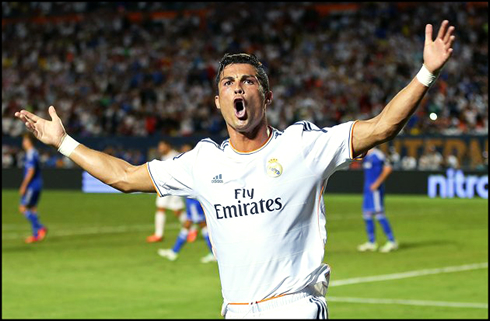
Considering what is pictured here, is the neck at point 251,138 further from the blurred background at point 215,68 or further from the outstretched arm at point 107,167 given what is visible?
the blurred background at point 215,68

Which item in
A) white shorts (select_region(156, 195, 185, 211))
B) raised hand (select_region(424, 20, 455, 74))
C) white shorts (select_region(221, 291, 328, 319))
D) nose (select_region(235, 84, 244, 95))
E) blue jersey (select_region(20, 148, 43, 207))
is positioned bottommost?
white shorts (select_region(156, 195, 185, 211))

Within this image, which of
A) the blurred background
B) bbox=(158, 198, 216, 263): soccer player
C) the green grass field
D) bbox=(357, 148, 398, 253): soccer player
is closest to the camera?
the green grass field

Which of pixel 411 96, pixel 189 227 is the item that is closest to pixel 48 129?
pixel 411 96

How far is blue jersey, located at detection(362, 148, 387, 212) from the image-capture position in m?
19.2

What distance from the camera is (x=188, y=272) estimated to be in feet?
55.2

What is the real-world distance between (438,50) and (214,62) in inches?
1473

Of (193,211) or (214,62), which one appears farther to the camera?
(214,62)

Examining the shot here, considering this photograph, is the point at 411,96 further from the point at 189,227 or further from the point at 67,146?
the point at 189,227

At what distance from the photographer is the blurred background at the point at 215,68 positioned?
34.4 meters

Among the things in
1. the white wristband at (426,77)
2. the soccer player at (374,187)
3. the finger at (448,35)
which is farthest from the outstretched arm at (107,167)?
the soccer player at (374,187)

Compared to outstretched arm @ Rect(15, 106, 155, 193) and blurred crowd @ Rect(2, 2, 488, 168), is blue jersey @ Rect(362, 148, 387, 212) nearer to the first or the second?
blurred crowd @ Rect(2, 2, 488, 168)

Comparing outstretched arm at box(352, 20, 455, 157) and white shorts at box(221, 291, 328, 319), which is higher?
outstretched arm at box(352, 20, 455, 157)

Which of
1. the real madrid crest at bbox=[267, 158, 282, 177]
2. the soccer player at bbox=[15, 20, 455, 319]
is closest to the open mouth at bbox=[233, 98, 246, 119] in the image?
the soccer player at bbox=[15, 20, 455, 319]

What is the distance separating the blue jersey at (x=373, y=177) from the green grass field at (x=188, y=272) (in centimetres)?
95
